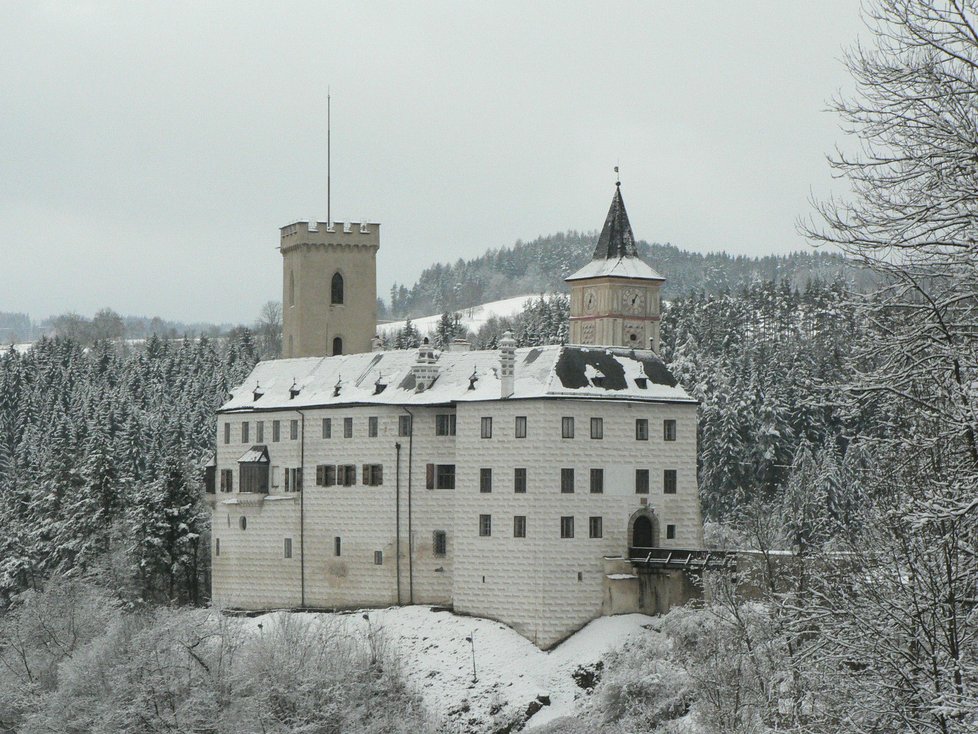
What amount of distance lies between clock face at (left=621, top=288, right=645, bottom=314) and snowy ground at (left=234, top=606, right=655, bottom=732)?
2210 centimetres

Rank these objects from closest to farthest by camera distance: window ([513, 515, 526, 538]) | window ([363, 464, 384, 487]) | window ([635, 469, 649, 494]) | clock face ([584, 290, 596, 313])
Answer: window ([513, 515, 526, 538]) → window ([635, 469, 649, 494]) → window ([363, 464, 384, 487]) → clock face ([584, 290, 596, 313])

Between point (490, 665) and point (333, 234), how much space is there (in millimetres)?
26887

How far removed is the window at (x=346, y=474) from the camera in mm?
60072

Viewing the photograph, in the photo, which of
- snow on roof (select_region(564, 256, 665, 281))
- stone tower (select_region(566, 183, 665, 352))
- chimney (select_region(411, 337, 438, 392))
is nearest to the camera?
chimney (select_region(411, 337, 438, 392))

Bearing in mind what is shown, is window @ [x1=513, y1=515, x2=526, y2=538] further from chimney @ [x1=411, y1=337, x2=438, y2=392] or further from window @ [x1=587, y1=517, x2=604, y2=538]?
chimney @ [x1=411, y1=337, x2=438, y2=392]

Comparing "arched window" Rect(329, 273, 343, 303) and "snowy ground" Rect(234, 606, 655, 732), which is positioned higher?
"arched window" Rect(329, 273, 343, 303)

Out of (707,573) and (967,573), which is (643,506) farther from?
(967,573)

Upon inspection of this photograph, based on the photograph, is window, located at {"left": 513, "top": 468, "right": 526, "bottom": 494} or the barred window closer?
window, located at {"left": 513, "top": 468, "right": 526, "bottom": 494}

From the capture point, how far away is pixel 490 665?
171 feet

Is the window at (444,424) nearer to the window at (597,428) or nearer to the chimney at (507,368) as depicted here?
the chimney at (507,368)

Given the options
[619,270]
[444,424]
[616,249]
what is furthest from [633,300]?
[444,424]

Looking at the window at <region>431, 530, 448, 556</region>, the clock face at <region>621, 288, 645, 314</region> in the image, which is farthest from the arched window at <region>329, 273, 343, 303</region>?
the window at <region>431, 530, 448, 556</region>

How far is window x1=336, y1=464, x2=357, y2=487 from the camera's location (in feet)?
197

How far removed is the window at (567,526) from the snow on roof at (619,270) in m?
20.8
